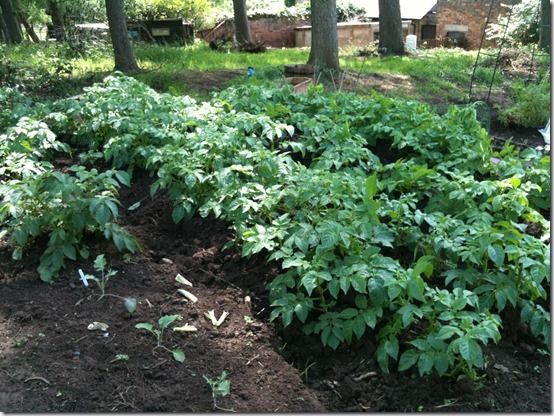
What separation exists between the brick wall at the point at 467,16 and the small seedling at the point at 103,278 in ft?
64.9

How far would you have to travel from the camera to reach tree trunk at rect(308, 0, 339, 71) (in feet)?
34.7

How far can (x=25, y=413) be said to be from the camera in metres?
2.46

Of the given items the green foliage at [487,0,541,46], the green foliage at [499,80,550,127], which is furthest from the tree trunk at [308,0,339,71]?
the green foliage at [487,0,541,46]

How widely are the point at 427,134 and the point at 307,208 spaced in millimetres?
1816

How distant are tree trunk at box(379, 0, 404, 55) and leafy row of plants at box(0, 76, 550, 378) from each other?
9903mm

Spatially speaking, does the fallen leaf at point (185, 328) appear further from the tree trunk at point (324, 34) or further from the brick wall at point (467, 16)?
the brick wall at point (467, 16)

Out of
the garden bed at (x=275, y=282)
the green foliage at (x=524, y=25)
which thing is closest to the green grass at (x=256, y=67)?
the green foliage at (x=524, y=25)

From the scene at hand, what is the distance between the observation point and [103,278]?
11.0 feet

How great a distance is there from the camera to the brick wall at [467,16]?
838 inches

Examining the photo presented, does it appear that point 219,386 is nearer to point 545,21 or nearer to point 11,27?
point 545,21

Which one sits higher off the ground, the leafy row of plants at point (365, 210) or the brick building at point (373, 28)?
the brick building at point (373, 28)

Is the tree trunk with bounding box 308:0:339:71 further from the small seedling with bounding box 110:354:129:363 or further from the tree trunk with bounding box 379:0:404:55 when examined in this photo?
the small seedling with bounding box 110:354:129:363

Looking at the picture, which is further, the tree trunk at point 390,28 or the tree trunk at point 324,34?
the tree trunk at point 390,28

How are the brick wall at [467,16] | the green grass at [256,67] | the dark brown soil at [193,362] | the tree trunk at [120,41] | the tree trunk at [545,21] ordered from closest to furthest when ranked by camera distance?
1. the dark brown soil at [193,362]
2. the green grass at [256,67]
3. the tree trunk at [120,41]
4. the tree trunk at [545,21]
5. the brick wall at [467,16]
